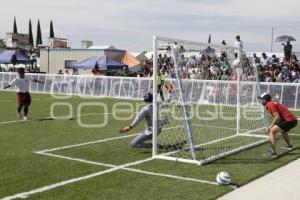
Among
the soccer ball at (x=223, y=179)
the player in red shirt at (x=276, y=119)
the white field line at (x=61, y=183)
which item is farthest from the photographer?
the player in red shirt at (x=276, y=119)

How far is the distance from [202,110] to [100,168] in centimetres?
1077

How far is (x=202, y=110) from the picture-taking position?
19500 mm

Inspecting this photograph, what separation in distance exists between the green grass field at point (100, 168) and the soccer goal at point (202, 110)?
0.63 meters

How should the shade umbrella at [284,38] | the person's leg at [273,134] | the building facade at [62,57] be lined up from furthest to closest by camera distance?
the building facade at [62,57] → the shade umbrella at [284,38] → the person's leg at [273,134]

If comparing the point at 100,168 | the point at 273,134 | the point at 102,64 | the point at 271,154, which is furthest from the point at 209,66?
the point at 102,64

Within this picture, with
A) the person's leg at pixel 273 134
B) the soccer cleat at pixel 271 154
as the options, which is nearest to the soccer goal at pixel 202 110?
the soccer cleat at pixel 271 154

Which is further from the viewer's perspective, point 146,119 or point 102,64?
point 102,64

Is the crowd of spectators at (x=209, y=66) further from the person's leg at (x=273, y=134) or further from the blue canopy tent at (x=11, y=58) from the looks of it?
the blue canopy tent at (x=11, y=58)

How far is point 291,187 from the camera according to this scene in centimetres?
790

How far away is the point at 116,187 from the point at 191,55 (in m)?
4.65

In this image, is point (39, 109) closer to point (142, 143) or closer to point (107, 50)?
point (142, 143)

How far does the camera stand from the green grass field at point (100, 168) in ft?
24.8

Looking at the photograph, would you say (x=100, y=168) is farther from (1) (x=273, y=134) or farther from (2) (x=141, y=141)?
(1) (x=273, y=134)

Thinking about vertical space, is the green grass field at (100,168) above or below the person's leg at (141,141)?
below
